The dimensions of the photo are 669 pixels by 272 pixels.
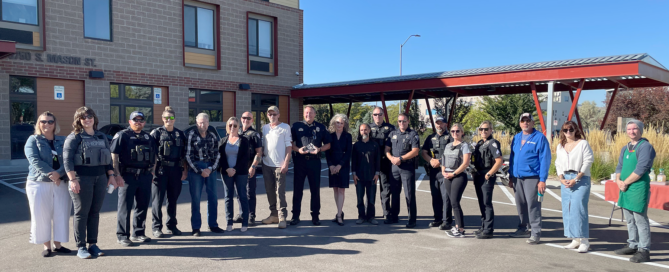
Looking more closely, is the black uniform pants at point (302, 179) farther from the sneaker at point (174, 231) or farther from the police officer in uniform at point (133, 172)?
the police officer in uniform at point (133, 172)

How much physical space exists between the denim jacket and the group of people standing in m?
0.01

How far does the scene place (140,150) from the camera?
18.8 feet

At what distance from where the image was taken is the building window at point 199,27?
18.6 metres

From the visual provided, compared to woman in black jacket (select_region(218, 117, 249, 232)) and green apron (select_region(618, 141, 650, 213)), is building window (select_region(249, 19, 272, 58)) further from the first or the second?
green apron (select_region(618, 141, 650, 213))

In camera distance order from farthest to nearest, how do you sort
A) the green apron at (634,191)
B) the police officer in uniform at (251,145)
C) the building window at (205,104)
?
the building window at (205,104) → the police officer in uniform at (251,145) → the green apron at (634,191)

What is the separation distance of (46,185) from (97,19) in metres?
13.3

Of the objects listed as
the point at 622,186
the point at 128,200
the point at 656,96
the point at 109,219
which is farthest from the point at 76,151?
the point at 656,96

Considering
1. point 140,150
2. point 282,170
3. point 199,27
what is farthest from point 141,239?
point 199,27

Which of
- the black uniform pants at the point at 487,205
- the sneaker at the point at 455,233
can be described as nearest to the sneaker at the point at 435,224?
the sneaker at the point at 455,233

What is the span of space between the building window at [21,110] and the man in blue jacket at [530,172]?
50.0ft

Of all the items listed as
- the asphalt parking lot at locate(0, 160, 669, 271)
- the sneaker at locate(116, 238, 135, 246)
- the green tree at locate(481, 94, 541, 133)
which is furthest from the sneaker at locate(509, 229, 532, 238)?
the green tree at locate(481, 94, 541, 133)

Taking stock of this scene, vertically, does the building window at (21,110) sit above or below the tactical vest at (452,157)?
above

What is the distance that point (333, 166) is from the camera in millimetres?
7102

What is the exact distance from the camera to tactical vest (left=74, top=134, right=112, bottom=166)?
5109 mm
